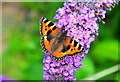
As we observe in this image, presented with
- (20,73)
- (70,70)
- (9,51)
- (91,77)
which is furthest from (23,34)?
(70,70)

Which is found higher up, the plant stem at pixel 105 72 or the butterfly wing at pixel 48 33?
the butterfly wing at pixel 48 33

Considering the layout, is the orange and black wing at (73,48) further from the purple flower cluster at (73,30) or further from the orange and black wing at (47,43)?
the orange and black wing at (47,43)

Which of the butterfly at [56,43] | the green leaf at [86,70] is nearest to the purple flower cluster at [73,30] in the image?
the butterfly at [56,43]

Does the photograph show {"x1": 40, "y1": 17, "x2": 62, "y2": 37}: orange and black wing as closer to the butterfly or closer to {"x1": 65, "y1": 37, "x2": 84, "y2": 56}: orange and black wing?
the butterfly

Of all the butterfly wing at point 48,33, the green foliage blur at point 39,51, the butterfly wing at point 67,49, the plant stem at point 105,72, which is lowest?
the plant stem at point 105,72

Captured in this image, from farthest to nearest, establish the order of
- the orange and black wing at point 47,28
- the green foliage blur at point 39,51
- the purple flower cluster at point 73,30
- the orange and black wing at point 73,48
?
1. the green foliage blur at point 39,51
2. the orange and black wing at point 47,28
3. the purple flower cluster at point 73,30
4. the orange and black wing at point 73,48

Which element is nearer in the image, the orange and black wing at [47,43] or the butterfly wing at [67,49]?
the butterfly wing at [67,49]
